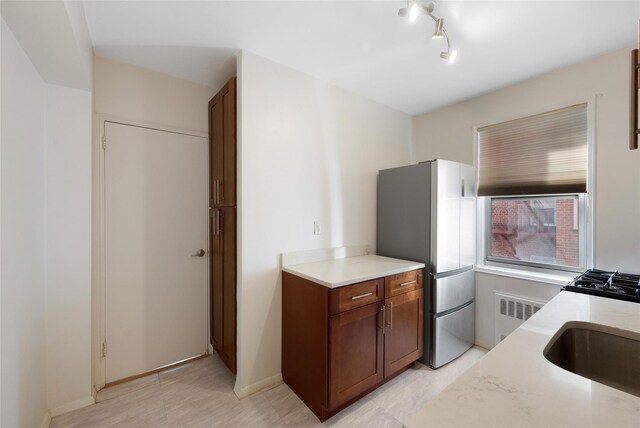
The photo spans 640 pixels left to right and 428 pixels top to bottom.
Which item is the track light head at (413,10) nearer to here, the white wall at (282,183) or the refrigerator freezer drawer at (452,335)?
the white wall at (282,183)

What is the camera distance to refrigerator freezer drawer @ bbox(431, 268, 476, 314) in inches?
90.4

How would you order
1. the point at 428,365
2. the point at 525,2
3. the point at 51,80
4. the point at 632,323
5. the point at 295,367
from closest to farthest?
the point at 632,323 → the point at 525,2 → the point at 51,80 → the point at 295,367 → the point at 428,365

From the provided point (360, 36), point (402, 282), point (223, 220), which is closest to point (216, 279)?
point (223, 220)

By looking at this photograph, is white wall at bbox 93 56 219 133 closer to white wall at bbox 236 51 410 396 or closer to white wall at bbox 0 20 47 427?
white wall at bbox 0 20 47 427

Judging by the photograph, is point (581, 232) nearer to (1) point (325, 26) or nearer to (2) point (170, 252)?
(1) point (325, 26)

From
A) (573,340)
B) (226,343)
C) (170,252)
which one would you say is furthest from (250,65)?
(573,340)

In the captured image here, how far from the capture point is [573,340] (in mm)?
1045

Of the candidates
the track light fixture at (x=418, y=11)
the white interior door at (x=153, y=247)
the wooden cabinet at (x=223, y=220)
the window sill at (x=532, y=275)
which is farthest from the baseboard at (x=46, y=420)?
the window sill at (x=532, y=275)

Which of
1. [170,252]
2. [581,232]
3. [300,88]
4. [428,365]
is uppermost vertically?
[300,88]

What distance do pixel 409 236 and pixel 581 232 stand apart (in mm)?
1367

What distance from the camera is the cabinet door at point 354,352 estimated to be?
1.70 m

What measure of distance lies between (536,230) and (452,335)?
49.9 inches

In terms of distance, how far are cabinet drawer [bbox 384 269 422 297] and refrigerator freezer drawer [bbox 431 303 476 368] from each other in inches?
14.6

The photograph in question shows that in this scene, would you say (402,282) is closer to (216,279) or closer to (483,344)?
(483,344)
